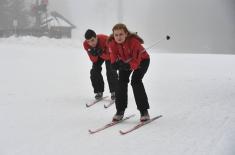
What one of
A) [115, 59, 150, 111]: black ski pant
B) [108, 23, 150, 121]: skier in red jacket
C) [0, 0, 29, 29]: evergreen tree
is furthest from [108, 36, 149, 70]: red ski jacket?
[0, 0, 29, 29]: evergreen tree

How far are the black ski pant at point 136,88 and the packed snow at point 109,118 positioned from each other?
321mm

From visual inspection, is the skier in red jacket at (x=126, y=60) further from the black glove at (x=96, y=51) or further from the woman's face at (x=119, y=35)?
the black glove at (x=96, y=51)

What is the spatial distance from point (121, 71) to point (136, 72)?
0.25m

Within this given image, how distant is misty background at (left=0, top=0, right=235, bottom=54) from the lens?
8706cm

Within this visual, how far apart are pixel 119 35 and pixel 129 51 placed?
0.31 meters

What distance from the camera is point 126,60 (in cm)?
722

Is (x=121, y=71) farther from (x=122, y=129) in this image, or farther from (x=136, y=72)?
(x=122, y=129)

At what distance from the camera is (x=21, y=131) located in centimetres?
727

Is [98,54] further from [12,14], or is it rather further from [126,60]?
[12,14]

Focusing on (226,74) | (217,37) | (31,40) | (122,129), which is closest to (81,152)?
(122,129)

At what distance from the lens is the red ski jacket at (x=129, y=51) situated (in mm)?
7125

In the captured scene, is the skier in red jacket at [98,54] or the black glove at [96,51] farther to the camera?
the black glove at [96,51]

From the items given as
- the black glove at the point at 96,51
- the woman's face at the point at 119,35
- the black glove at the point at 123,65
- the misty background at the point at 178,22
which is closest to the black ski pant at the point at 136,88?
the black glove at the point at 123,65

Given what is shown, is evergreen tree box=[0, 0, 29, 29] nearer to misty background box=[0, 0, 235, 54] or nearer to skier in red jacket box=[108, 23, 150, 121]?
misty background box=[0, 0, 235, 54]
